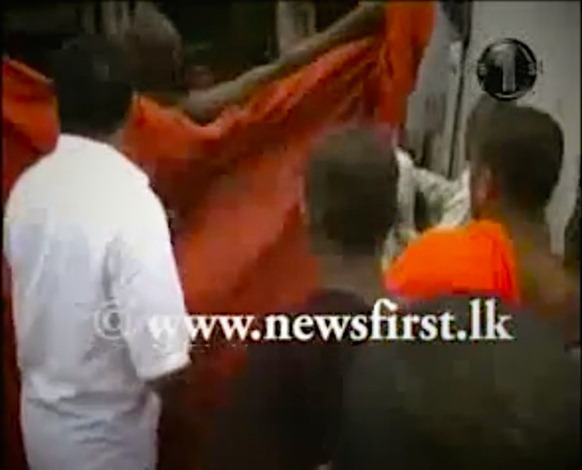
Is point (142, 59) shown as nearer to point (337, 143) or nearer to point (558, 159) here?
point (337, 143)

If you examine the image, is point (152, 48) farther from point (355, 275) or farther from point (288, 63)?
point (355, 275)

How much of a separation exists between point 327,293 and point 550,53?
325mm

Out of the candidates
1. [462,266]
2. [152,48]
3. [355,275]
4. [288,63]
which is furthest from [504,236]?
[152,48]

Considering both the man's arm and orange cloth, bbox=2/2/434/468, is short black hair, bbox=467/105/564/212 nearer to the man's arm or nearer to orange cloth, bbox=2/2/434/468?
orange cloth, bbox=2/2/434/468

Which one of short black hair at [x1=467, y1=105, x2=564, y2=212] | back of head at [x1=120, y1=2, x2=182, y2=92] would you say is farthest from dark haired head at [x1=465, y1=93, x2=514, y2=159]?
back of head at [x1=120, y1=2, x2=182, y2=92]

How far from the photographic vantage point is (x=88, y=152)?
5.24 feet

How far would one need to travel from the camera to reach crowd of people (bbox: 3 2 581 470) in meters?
1.57

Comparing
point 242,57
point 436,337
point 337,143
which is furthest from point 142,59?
point 436,337

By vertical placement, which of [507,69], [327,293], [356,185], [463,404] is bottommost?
[463,404]

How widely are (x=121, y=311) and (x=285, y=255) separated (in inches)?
6.9

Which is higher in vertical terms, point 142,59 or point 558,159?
point 142,59

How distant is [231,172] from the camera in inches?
62.8
